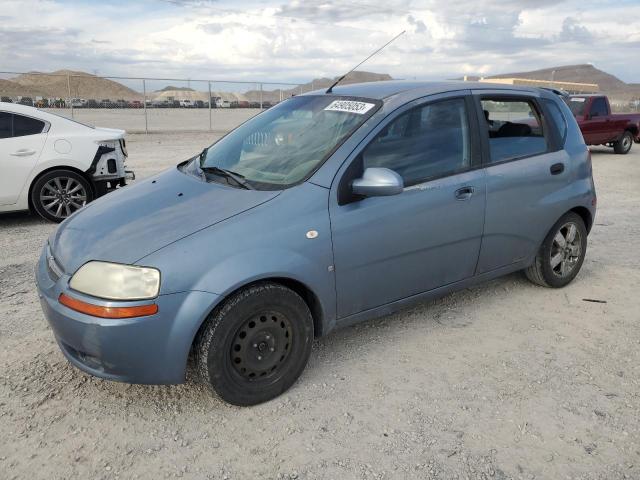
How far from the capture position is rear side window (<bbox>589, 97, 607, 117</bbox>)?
14779 mm

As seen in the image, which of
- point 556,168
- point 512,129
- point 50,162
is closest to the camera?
point 512,129

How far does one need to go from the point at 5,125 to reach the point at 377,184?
5586 mm

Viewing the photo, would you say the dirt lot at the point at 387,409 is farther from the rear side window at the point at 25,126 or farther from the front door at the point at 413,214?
the rear side window at the point at 25,126

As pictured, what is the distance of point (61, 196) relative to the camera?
6902 millimetres

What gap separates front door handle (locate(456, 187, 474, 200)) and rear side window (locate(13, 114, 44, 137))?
554cm

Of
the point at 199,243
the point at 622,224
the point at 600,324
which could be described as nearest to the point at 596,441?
the point at 600,324

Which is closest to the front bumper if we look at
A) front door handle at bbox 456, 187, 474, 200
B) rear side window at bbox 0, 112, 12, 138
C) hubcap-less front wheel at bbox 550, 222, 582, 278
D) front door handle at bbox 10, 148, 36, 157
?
front door handle at bbox 456, 187, 474, 200

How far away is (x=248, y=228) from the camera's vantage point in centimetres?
290

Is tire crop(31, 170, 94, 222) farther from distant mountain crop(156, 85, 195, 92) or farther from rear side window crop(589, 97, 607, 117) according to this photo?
distant mountain crop(156, 85, 195, 92)

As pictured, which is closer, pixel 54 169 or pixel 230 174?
pixel 230 174

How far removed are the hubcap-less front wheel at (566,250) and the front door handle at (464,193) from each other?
1.23 m

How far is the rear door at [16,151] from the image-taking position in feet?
21.6

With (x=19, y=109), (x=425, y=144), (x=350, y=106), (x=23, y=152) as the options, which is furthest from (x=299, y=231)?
(x=19, y=109)

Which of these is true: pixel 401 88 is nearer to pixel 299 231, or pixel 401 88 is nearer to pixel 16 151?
pixel 299 231
